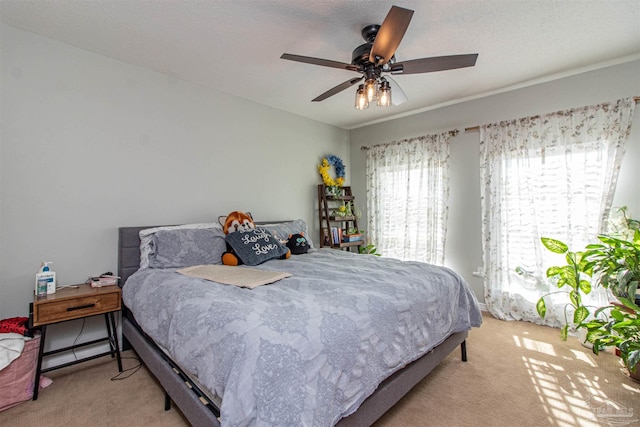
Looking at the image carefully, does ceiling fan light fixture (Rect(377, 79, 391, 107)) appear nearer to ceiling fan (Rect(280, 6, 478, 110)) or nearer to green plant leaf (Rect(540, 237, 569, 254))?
ceiling fan (Rect(280, 6, 478, 110))

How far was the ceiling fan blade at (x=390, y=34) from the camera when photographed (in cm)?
143

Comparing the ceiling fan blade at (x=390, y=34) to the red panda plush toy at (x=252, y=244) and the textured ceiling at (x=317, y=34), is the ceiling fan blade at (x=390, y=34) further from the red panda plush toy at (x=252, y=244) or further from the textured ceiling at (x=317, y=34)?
the red panda plush toy at (x=252, y=244)

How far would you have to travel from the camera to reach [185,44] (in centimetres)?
234

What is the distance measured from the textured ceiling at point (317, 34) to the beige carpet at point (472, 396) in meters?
2.58

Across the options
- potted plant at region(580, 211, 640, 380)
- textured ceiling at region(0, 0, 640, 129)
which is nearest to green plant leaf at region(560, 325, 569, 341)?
potted plant at region(580, 211, 640, 380)

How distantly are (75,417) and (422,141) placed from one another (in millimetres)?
4264

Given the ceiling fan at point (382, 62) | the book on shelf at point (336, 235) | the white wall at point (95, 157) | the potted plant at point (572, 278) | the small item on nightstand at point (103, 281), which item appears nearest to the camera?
the ceiling fan at point (382, 62)

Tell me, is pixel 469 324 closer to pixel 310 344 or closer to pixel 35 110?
pixel 310 344

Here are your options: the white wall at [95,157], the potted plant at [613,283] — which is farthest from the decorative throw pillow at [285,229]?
the potted plant at [613,283]

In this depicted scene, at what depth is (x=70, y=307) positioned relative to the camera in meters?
1.98

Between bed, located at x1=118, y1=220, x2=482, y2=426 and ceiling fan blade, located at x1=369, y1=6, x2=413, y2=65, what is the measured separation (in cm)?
143

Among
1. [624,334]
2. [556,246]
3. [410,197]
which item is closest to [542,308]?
[556,246]

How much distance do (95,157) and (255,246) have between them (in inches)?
61.1

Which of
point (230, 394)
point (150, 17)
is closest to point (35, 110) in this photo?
point (150, 17)
